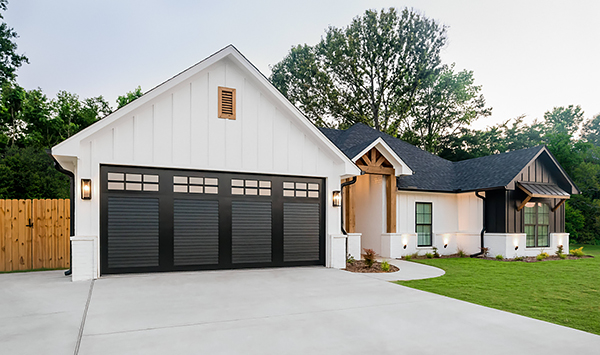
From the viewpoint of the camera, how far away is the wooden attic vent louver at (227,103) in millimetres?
8961

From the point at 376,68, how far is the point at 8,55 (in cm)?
2278

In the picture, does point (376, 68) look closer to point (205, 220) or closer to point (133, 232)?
point (205, 220)

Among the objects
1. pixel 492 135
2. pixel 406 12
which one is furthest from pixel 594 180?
pixel 406 12

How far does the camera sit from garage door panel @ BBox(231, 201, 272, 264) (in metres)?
9.02

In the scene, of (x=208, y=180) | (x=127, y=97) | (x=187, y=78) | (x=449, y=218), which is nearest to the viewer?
(x=187, y=78)

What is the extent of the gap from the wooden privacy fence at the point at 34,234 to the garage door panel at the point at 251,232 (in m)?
4.40

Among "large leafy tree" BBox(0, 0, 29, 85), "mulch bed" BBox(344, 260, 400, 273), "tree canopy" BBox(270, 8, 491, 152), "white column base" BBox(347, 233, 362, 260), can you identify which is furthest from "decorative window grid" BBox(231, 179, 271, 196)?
"tree canopy" BBox(270, 8, 491, 152)

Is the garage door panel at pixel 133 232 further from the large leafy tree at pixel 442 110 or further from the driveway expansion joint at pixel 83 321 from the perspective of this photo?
the large leafy tree at pixel 442 110

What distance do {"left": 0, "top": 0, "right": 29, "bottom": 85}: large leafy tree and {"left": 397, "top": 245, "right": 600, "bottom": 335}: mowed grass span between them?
872 inches

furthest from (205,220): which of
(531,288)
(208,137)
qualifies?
(531,288)

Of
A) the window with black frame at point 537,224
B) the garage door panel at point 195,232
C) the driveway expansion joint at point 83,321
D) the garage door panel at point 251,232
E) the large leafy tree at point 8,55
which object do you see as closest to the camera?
the driveway expansion joint at point 83,321

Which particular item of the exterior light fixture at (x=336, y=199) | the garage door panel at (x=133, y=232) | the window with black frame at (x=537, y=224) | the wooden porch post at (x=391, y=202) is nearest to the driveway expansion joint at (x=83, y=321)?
the garage door panel at (x=133, y=232)

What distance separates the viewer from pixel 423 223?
1418 centimetres

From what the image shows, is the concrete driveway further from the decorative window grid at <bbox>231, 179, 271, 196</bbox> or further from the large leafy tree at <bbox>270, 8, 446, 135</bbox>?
the large leafy tree at <bbox>270, 8, 446, 135</bbox>
